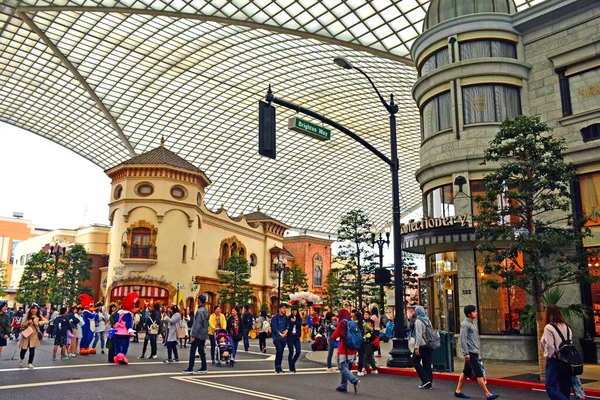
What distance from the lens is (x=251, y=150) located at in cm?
6650

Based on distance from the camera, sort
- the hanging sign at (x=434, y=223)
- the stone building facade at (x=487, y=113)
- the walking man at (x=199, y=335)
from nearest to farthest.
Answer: the walking man at (x=199, y=335), the stone building facade at (x=487, y=113), the hanging sign at (x=434, y=223)

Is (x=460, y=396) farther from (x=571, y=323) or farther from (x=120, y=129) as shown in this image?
(x=120, y=129)

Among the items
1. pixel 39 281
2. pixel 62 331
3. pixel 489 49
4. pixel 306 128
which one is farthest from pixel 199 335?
pixel 39 281

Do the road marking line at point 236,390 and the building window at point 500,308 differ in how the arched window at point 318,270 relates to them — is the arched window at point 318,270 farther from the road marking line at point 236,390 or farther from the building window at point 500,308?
the road marking line at point 236,390

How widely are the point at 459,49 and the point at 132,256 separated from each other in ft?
89.3

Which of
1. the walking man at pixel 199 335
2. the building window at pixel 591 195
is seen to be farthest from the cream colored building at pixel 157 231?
the building window at pixel 591 195

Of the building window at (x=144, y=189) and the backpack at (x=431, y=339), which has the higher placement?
the building window at (x=144, y=189)

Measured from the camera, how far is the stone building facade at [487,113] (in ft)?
56.2

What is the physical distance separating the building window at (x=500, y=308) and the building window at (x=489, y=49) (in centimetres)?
785

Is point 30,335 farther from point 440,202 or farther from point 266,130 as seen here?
point 440,202

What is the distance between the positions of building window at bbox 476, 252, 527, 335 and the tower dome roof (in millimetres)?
9964

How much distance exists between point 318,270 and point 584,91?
5440 cm

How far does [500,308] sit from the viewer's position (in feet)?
57.8

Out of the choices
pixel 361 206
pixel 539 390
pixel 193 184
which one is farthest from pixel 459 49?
pixel 361 206
